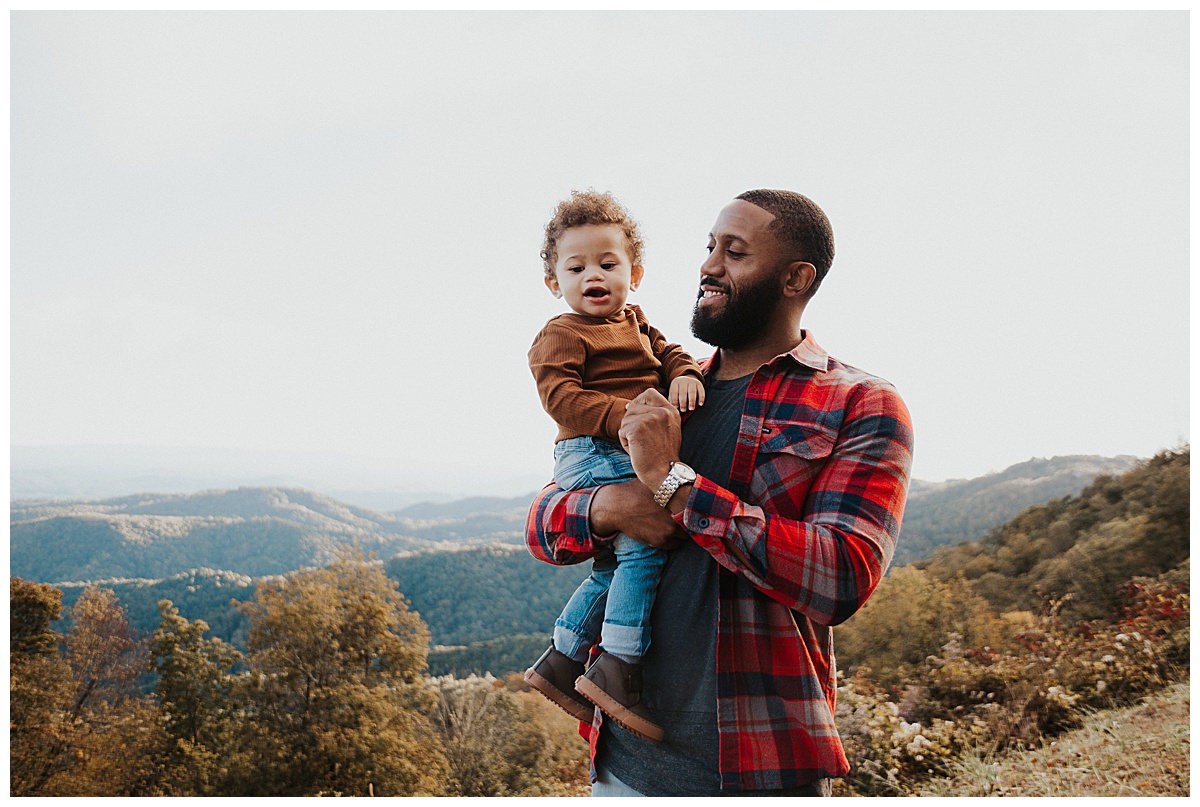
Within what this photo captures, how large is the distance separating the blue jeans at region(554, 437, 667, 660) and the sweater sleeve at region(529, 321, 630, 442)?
1.9 inches

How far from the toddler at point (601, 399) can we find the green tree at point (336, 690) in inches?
262

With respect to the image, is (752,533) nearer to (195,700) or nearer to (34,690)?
(195,700)

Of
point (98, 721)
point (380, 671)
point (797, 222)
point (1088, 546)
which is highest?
point (797, 222)

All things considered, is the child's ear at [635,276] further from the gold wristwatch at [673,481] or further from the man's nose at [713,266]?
the gold wristwatch at [673,481]

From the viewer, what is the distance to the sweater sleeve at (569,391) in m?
1.68

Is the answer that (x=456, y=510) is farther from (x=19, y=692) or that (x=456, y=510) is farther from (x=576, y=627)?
(x=576, y=627)

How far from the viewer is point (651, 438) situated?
4.89ft

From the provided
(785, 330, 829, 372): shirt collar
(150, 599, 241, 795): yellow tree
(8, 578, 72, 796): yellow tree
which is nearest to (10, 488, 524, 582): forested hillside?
(150, 599, 241, 795): yellow tree

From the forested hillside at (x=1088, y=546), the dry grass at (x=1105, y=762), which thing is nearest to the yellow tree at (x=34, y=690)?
the dry grass at (x=1105, y=762)

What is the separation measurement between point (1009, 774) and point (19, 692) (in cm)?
795

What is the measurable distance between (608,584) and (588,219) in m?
0.74

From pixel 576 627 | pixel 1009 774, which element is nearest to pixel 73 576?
pixel 1009 774

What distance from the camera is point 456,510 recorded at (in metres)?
14.5

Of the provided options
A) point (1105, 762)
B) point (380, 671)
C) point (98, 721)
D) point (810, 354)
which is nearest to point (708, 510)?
point (810, 354)
